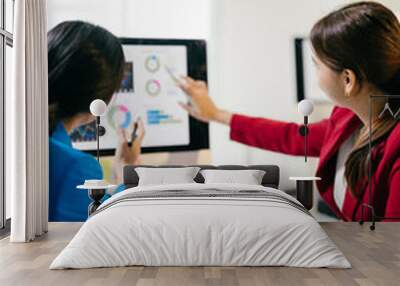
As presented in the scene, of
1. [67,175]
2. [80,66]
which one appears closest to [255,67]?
[80,66]

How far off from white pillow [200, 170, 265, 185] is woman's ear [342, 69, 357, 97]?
1406mm

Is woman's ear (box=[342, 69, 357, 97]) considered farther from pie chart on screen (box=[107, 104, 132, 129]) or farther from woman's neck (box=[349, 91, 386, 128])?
pie chart on screen (box=[107, 104, 132, 129])

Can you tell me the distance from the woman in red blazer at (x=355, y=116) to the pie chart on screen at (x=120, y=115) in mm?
1545

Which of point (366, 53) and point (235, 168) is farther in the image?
point (235, 168)

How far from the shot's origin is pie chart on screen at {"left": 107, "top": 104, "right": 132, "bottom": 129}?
6.89 meters

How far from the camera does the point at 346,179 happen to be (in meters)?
6.70

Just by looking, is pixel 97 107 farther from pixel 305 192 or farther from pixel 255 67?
pixel 305 192

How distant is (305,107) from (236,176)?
3.78 ft

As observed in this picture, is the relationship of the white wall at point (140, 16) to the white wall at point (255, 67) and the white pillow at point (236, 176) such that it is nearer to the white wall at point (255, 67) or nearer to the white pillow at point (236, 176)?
the white wall at point (255, 67)

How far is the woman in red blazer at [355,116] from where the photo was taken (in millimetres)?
6539

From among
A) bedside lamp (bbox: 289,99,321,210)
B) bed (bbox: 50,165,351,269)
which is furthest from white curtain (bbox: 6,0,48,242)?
bedside lamp (bbox: 289,99,321,210)

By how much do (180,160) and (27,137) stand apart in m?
2.03

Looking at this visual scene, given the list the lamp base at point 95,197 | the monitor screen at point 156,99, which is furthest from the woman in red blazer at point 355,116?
the lamp base at point 95,197

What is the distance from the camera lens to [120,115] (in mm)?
6902
